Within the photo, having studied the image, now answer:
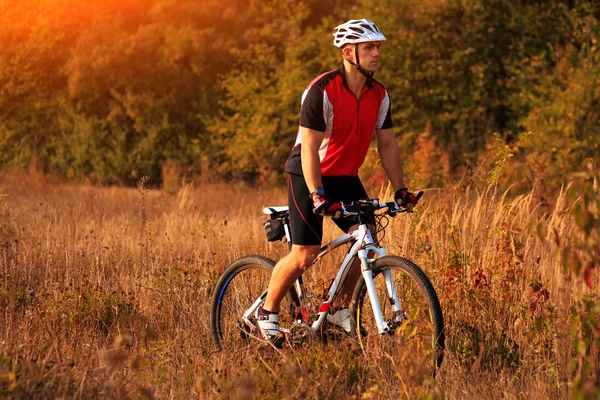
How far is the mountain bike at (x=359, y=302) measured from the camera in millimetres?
4926

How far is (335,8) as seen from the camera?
915 inches

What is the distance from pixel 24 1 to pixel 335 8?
854 centimetres

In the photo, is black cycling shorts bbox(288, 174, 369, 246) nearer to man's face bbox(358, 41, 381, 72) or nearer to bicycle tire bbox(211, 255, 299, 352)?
bicycle tire bbox(211, 255, 299, 352)

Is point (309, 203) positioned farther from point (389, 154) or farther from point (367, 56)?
point (367, 56)

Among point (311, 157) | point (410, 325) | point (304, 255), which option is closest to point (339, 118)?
point (311, 157)

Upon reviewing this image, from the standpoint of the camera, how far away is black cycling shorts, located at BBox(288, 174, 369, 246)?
5473mm

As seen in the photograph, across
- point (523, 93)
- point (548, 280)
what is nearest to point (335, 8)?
point (523, 93)

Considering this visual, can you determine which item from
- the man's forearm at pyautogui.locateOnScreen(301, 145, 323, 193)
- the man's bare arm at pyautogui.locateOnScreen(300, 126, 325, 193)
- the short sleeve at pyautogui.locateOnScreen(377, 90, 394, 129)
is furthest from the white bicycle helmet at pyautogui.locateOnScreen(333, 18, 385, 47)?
the man's forearm at pyautogui.locateOnScreen(301, 145, 323, 193)

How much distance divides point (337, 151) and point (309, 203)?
350mm

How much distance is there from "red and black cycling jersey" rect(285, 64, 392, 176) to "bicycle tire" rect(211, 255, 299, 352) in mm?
860

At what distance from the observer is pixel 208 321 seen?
21.7ft

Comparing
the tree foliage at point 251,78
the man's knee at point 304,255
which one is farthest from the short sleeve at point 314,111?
the tree foliage at point 251,78

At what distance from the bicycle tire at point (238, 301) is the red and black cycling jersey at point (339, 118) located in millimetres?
860

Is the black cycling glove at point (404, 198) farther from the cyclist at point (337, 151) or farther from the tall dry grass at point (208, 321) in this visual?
the tall dry grass at point (208, 321)
